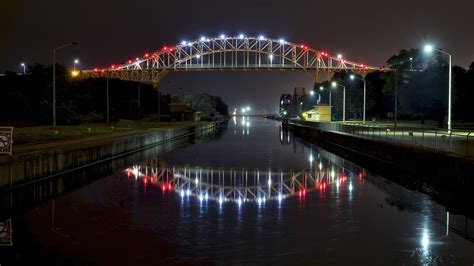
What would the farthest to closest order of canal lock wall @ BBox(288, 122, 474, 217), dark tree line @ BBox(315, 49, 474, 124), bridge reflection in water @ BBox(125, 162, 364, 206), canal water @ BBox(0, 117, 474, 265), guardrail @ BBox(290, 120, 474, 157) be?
dark tree line @ BBox(315, 49, 474, 124) < guardrail @ BBox(290, 120, 474, 157) < bridge reflection in water @ BBox(125, 162, 364, 206) < canal lock wall @ BBox(288, 122, 474, 217) < canal water @ BBox(0, 117, 474, 265)

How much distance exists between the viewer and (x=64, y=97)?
7581cm

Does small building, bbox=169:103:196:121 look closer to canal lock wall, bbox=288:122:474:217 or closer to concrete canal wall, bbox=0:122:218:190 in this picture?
A: concrete canal wall, bbox=0:122:218:190

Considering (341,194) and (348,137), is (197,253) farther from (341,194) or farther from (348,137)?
(348,137)

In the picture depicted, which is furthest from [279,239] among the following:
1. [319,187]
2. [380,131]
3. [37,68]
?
[37,68]

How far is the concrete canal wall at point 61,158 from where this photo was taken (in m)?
24.6

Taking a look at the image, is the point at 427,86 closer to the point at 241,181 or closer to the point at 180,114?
the point at 241,181

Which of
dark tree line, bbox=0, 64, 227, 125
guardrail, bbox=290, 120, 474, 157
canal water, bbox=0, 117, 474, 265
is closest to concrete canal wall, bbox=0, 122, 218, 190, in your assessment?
canal water, bbox=0, 117, 474, 265

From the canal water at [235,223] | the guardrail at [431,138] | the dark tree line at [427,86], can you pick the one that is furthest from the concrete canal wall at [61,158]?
the dark tree line at [427,86]

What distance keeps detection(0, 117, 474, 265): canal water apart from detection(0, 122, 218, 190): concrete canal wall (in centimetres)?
84

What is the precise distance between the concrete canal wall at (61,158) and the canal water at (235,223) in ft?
2.74

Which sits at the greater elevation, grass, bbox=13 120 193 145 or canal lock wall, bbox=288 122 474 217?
grass, bbox=13 120 193 145

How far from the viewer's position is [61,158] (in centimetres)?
3156

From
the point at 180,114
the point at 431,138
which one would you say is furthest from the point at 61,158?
the point at 180,114

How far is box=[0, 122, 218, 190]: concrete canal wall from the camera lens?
80.8 feet
